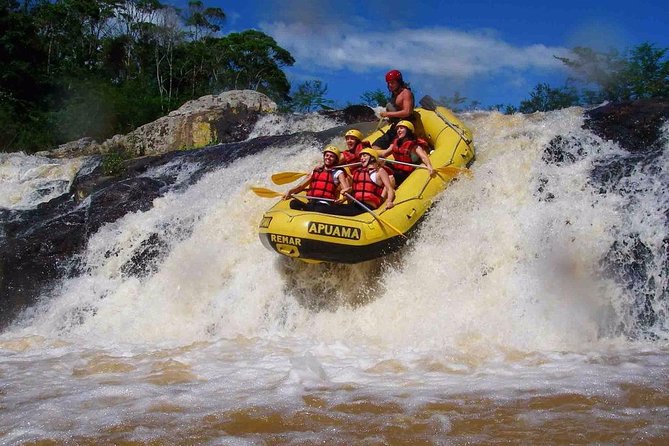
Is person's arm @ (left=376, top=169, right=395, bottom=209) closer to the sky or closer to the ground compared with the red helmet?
closer to the ground

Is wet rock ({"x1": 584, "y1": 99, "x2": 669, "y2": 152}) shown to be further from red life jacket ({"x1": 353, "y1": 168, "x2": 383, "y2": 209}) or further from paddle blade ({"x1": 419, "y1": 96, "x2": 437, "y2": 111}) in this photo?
red life jacket ({"x1": 353, "y1": 168, "x2": 383, "y2": 209})

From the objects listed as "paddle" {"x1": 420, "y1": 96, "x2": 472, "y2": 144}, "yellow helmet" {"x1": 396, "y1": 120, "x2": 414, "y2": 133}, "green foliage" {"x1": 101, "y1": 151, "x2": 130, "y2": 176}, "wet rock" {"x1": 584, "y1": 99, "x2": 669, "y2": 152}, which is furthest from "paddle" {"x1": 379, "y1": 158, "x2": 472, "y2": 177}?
"green foliage" {"x1": 101, "y1": 151, "x2": 130, "y2": 176}

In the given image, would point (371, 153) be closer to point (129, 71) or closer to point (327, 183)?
point (327, 183)

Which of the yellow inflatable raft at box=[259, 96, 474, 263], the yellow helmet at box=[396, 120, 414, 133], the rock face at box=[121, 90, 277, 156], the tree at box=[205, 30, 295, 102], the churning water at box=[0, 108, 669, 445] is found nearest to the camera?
the churning water at box=[0, 108, 669, 445]

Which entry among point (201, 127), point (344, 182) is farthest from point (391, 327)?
point (201, 127)

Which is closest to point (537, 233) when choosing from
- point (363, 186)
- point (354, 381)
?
point (363, 186)

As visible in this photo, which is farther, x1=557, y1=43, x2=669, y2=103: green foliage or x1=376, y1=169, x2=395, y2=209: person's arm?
x1=557, y1=43, x2=669, y2=103: green foliage

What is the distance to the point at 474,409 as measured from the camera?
3.20 meters

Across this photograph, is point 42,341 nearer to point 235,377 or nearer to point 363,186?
point 235,377

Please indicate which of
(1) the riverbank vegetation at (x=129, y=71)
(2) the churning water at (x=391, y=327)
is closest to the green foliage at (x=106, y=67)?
(1) the riverbank vegetation at (x=129, y=71)

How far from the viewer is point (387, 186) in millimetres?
5672

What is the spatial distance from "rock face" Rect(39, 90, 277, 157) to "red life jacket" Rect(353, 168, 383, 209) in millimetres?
7386

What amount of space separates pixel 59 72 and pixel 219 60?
626 centimetres

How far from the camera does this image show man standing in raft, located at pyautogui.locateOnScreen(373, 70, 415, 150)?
22.6ft
